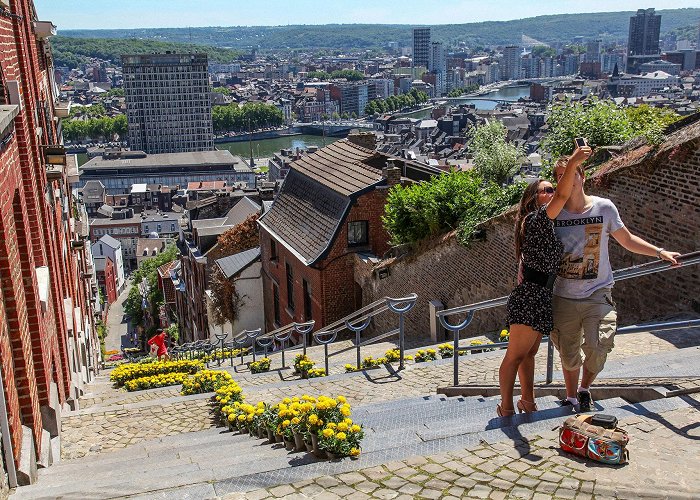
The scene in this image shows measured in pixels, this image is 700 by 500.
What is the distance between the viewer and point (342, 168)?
20844 millimetres

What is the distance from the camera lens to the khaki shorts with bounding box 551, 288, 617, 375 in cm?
549

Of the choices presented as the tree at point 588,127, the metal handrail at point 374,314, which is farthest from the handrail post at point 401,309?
the tree at point 588,127

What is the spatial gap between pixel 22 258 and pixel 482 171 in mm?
12336

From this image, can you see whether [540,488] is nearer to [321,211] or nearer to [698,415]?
[698,415]

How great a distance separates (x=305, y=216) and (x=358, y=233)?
2342 mm

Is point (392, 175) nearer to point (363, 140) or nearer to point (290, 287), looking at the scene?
point (363, 140)

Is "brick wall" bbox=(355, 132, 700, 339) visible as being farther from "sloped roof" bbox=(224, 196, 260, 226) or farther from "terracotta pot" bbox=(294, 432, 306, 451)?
"sloped roof" bbox=(224, 196, 260, 226)

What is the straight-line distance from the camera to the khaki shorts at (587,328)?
216 inches

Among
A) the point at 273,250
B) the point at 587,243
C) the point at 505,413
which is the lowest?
the point at 273,250

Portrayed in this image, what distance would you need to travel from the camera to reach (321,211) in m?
20.1

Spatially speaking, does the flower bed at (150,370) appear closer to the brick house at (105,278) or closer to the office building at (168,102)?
the brick house at (105,278)

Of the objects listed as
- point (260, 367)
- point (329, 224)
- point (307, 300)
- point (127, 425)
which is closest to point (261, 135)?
point (307, 300)

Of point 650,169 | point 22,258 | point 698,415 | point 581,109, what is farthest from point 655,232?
point 22,258

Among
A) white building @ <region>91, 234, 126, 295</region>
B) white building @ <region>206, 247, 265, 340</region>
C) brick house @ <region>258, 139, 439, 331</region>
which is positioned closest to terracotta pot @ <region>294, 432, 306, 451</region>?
brick house @ <region>258, 139, 439, 331</region>
